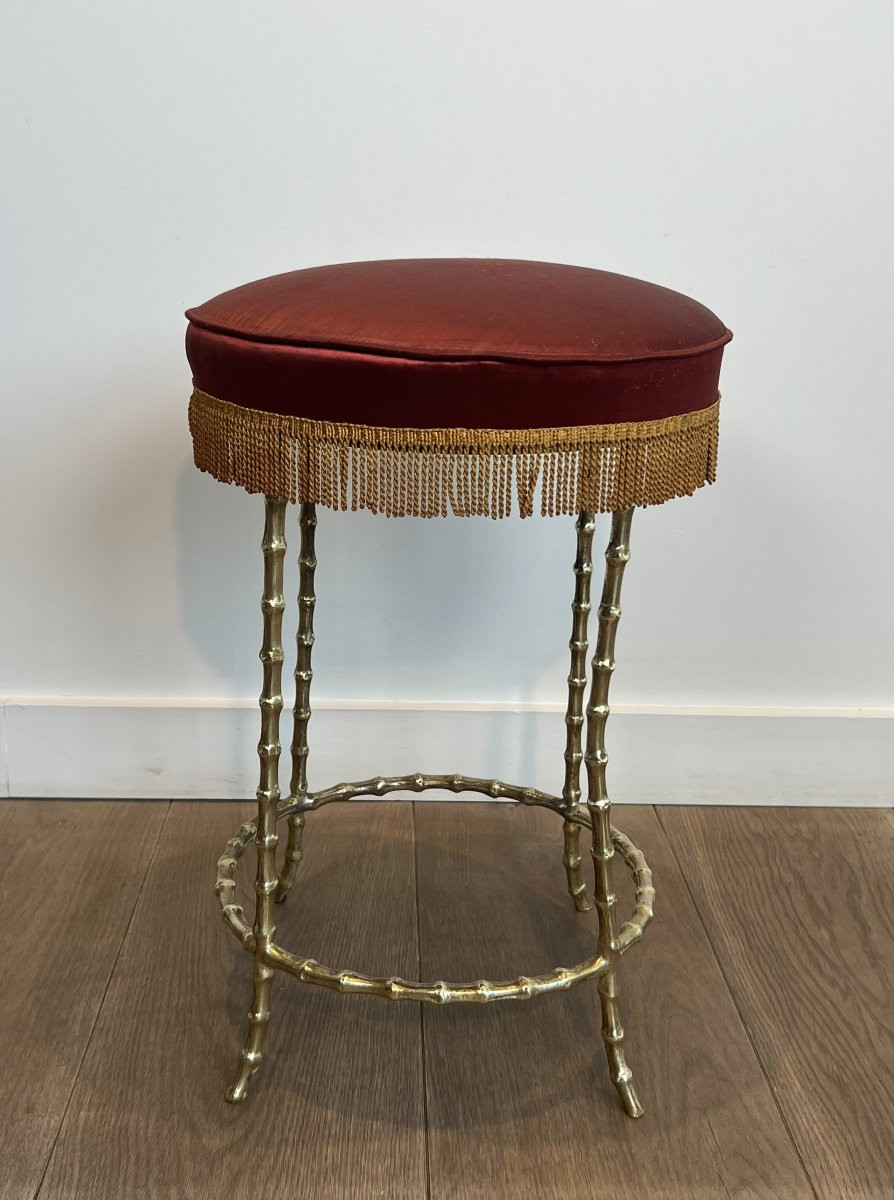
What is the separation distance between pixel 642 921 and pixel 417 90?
0.91 meters

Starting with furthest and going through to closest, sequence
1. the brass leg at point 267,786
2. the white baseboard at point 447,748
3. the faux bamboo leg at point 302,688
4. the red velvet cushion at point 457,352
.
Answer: the white baseboard at point 447,748 < the faux bamboo leg at point 302,688 < the brass leg at point 267,786 < the red velvet cushion at point 457,352

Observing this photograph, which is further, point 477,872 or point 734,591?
point 734,591

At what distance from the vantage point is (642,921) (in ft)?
3.53

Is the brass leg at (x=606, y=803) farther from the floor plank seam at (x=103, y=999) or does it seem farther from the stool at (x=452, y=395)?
the floor plank seam at (x=103, y=999)

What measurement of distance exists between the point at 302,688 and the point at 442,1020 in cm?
36

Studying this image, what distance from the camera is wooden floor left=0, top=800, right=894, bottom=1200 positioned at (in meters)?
0.96

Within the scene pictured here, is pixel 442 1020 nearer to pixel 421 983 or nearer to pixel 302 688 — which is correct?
pixel 421 983

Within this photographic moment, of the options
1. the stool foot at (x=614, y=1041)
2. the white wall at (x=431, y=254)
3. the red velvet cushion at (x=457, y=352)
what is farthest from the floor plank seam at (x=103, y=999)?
the red velvet cushion at (x=457, y=352)

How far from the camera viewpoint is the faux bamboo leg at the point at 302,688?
1180mm

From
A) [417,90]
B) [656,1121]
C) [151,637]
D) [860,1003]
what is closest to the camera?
[656,1121]

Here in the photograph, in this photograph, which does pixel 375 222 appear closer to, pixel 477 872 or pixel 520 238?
pixel 520 238

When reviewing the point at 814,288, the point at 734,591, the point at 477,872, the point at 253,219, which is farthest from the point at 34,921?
the point at 814,288

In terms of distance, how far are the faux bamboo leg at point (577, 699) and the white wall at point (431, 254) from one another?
23cm

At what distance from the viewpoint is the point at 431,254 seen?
1330mm
